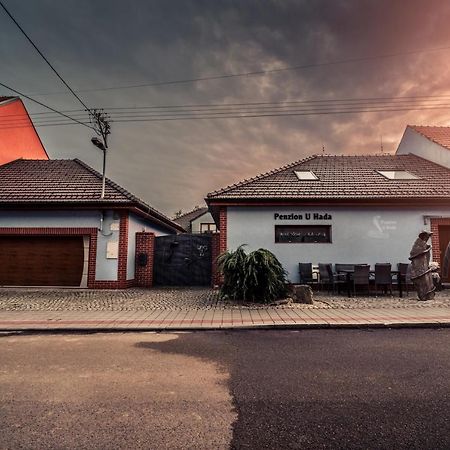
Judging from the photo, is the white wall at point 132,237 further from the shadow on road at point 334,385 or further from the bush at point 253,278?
the shadow on road at point 334,385

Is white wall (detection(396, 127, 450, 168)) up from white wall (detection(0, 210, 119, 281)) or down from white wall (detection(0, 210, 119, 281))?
up

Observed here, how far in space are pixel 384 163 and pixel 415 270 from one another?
312 inches

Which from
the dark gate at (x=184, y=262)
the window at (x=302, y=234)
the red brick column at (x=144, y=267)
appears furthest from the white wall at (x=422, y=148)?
the red brick column at (x=144, y=267)

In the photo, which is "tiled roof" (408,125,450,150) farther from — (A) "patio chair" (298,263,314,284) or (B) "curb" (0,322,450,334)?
(B) "curb" (0,322,450,334)

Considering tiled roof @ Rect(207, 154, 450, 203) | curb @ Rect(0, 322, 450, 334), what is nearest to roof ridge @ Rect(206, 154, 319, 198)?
tiled roof @ Rect(207, 154, 450, 203)

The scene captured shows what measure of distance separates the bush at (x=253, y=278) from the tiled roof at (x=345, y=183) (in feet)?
11.7

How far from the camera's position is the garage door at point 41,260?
1298 cm

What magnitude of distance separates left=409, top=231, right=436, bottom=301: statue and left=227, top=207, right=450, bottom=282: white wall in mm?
2581

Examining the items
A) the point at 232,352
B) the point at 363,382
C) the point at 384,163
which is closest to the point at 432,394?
the point at 363,382

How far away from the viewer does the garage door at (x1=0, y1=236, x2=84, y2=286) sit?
42.6 ft

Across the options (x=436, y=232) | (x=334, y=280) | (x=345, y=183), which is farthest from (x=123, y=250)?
(x=436, y=232)

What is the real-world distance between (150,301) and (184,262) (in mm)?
4726

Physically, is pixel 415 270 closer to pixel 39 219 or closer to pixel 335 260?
pixel 335 260

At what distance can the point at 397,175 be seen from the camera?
1464 cm
